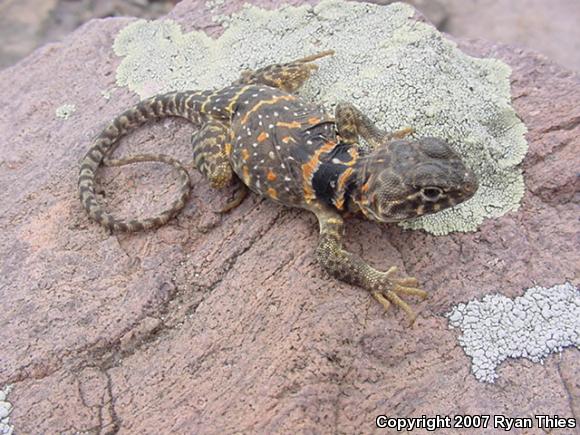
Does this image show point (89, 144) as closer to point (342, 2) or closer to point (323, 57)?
point (323, 57)

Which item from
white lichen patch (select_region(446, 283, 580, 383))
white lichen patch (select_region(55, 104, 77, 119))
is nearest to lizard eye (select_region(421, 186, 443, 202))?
white lichen patch (select_region(446, 283, 580, 383))

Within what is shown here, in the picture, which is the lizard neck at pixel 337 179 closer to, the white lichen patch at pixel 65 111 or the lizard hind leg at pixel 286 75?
the lizard hind leg at pixel 286 75

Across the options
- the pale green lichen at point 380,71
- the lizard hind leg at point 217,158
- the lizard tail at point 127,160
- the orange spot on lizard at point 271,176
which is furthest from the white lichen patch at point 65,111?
the orange spot on lizard at point 271,176

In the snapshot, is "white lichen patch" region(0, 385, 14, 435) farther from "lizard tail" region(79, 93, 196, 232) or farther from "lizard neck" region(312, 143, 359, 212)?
"lizard neck" region(312, 143, 359, 212)

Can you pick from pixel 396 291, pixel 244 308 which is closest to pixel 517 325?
pixel 396 291

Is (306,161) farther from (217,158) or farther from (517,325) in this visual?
(517,325)
